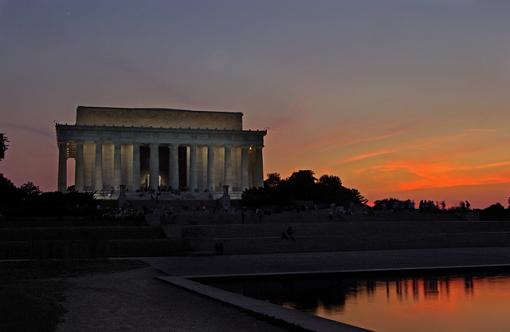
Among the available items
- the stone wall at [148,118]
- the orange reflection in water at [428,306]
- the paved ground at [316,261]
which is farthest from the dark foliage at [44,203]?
the orange reflection in water at [428,306]

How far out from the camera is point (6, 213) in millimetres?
46562

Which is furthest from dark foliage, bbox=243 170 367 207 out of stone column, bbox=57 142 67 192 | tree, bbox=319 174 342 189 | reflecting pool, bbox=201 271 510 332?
reflecting pool, bbox=201 271 510 332

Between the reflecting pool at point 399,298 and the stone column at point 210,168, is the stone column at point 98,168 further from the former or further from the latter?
the reflecting pool at point 399,298

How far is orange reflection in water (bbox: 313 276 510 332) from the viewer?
13516 millimetres

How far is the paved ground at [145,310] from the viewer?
474 inches

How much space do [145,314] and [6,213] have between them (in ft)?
120

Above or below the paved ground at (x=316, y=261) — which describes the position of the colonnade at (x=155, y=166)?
above

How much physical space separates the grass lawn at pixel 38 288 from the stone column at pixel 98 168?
50315 mm

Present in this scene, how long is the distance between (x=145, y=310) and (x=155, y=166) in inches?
2560

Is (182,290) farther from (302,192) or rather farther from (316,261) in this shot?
(302,192)

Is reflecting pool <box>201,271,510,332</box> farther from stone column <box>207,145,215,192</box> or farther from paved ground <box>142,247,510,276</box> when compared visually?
stone column <box>207,145,215,192</box>

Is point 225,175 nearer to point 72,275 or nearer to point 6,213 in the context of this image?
point 6,213

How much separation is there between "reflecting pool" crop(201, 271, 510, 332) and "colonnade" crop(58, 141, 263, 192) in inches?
2317

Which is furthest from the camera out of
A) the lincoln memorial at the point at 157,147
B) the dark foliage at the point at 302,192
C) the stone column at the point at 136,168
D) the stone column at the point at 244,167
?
the stone column at the point at 244,167
